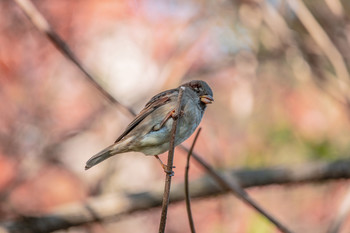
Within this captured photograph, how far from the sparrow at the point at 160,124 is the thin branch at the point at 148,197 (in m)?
1.28

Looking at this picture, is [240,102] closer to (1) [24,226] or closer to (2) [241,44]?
(2) [241,44]

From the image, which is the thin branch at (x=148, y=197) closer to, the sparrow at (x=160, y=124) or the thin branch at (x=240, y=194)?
the sparrow at (x=160, y=124)

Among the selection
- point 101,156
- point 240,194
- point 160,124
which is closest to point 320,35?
point 160,124

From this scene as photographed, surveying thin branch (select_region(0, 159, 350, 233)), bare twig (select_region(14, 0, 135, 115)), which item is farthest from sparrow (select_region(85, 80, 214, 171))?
thin branch (select_region(0, 159, 350, 233))

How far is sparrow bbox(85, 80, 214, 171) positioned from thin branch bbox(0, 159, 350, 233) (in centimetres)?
128

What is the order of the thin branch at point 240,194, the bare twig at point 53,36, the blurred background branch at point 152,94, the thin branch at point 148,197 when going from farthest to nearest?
the blurred background branch at point 152,94, the thin branch at point 148,197, the bare twig at point 53,36, the thin branch at point 240,194

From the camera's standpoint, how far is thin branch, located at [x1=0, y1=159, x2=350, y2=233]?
11.5 ft

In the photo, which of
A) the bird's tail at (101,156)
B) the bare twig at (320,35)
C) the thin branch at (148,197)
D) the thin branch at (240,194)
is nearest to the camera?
the thin branch at (240,194)

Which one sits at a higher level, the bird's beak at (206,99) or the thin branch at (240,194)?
the bird's beak at (206,99)

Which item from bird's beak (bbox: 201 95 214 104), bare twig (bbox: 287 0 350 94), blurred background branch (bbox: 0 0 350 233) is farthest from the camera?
blurred background branch (bbox: 0 0 350 233)

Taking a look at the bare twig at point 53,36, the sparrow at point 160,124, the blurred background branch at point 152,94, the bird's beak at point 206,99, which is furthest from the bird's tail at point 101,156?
the blurred background branch at point 152,94

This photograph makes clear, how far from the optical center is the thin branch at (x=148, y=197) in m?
3.51

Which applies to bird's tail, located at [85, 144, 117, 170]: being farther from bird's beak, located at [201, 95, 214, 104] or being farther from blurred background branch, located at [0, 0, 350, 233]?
blurred background branch, located at [0, 0, 350, 233]

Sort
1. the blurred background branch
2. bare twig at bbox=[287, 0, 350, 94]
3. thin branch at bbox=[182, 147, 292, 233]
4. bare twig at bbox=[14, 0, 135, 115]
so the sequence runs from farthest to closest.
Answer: the blurred background branch → bare twig at bbox=[287, 0, 350, 94] → bare twig at bbox=[14, 0, 135, 115] → thin branch at bbox=[182, 147, 292, 233]
